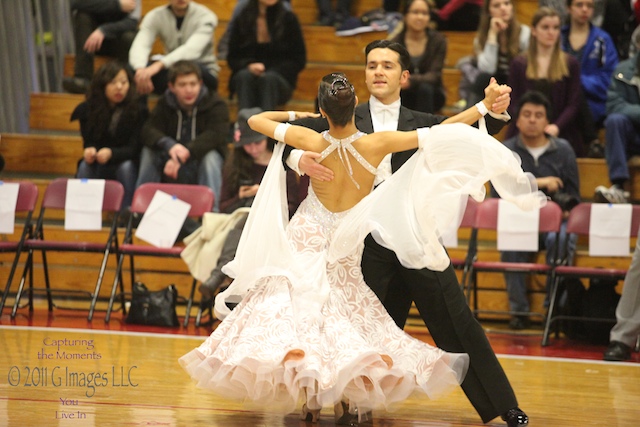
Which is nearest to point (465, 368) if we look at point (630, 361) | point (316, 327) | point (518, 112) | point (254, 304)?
point (316, 327)

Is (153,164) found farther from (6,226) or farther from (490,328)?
(490,328)

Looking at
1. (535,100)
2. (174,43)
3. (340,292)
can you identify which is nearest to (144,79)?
(174,43)

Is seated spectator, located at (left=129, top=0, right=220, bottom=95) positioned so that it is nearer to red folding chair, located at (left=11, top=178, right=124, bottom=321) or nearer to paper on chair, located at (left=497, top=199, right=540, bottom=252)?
red folding chair, located at (left=11, top=178, right=124, bottom=321)

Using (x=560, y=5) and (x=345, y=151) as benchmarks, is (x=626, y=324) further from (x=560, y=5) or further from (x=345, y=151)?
(x=560, y=5)

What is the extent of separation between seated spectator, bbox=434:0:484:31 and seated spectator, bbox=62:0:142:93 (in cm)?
306

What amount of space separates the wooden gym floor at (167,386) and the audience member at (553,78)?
2.13m

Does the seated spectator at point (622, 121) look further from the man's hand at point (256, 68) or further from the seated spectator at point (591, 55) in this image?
the man's hand at point (256, 68)

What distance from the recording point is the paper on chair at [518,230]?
7344 millimetres

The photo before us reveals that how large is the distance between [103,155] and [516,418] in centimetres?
505

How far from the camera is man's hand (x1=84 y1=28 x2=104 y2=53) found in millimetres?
9602

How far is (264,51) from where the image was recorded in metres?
9.08

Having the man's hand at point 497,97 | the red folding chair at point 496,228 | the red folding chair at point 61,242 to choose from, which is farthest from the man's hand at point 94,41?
the man's hand at point 497,97

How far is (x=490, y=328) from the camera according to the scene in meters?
7.74

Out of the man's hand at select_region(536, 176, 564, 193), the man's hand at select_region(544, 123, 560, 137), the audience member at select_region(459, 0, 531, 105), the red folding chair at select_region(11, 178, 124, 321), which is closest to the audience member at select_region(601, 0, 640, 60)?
the audience member at select_region(459, 0, 531, 105)
